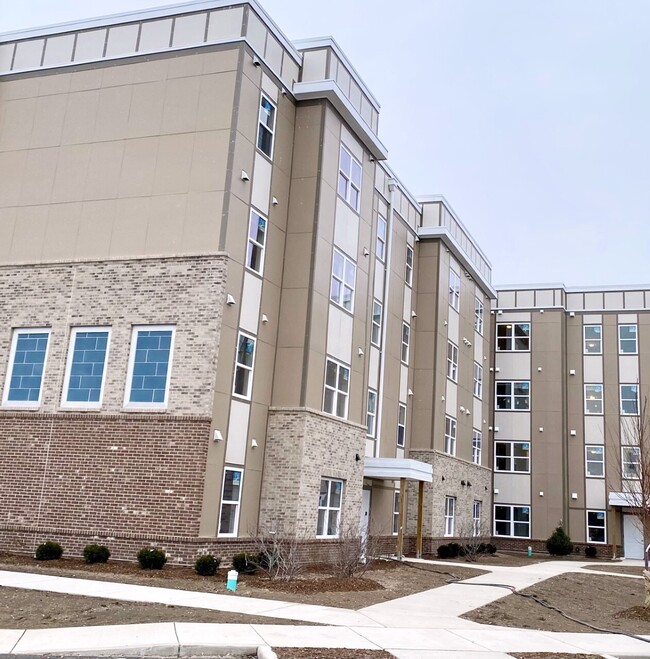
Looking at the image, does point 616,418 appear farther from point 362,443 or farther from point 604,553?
point 362,443

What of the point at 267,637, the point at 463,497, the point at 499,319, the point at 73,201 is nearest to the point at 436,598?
the point at 267,637

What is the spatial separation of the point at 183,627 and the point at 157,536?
6.71 meters

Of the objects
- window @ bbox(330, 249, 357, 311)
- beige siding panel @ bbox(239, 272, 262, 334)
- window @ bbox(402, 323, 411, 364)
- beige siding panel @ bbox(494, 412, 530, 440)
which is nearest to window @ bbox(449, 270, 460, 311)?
window @ bbox(402, 323, 411, 364)

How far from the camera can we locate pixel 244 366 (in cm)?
1884

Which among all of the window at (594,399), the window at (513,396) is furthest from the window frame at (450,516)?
the window at (594,399)

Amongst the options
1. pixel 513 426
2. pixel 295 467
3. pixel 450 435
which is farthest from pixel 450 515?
pixel 295 467

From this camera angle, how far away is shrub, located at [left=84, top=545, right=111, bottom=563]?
16.1 m

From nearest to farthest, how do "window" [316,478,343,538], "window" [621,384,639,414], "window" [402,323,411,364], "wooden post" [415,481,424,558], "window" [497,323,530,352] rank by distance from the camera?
1. "window" [316,478,343,538]
2. "wooden post" [415,481,424,558]
3. "window" [402,323,411,364]
4. "window" [621,384,639,414]
5. "window" [497,323,530,352]

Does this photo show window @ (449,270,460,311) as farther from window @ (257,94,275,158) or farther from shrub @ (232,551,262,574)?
shrub @ (232,551,262,574)

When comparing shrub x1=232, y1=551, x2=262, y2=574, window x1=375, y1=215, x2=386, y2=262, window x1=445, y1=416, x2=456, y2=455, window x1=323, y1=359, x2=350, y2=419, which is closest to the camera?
shrub x1=232, y1=551, x2=262, y2=574

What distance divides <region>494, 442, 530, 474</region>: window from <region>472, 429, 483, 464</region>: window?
3.03 meters

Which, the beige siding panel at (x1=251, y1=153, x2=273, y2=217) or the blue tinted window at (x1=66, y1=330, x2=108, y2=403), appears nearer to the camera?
the blue tinted window at (x1=66, y1=330, x2=108, y2=403)

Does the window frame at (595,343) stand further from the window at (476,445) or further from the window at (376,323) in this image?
the window at (376,323)

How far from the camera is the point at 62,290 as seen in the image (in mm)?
19000
